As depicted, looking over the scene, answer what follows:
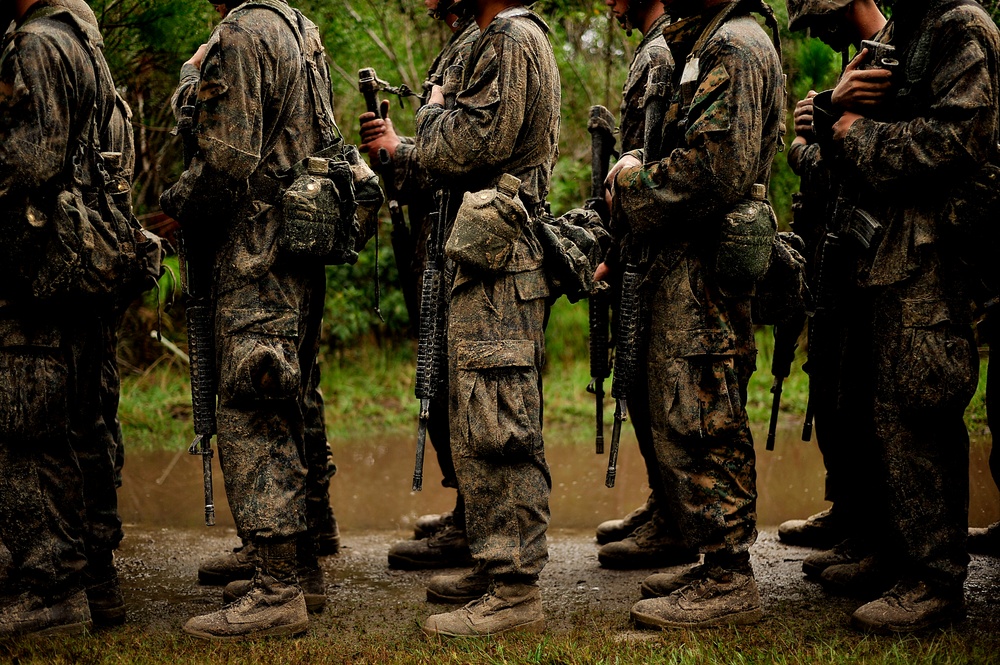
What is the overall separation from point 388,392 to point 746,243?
19.3 ft


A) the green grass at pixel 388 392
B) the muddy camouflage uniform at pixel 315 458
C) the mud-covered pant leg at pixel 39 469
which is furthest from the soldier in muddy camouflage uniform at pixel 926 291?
the green grass at pixel 388 392

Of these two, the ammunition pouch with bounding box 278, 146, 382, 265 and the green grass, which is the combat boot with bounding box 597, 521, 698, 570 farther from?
the green grass

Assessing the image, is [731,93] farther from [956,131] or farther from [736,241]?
[956,131]

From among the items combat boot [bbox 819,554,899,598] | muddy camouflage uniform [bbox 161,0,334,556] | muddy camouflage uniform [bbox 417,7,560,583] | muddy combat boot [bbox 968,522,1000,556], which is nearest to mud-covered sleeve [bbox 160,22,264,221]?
muddy camouflage uniform [bbox 161,0,334,556]

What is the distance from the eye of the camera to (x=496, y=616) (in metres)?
3.99

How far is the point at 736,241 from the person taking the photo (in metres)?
3.83

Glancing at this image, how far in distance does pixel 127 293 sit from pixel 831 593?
3.36 metres

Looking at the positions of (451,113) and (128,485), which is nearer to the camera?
(451,113)

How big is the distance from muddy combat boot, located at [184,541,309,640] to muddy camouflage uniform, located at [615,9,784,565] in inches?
60.4

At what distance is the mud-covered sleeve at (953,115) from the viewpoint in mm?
3709

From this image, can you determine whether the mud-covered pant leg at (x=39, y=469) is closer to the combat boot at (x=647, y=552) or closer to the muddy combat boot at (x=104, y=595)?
the muddy combat boot at (x=104, y=595)

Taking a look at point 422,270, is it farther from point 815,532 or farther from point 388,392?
point 388,392

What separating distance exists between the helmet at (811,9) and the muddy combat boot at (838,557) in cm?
231

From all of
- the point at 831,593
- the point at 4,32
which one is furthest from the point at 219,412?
the point at 831,593
